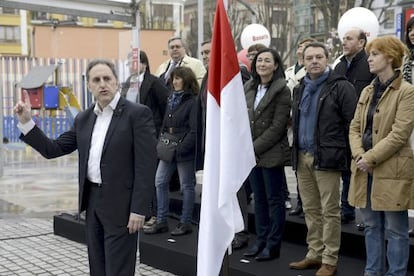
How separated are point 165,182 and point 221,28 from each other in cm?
302

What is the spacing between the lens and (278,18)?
36.0m

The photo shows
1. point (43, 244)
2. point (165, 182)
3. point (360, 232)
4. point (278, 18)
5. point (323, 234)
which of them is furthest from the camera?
point (278, 18)

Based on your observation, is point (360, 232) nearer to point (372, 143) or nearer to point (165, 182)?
point (372, 143)

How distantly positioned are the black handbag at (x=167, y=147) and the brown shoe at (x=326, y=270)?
6.78 feet

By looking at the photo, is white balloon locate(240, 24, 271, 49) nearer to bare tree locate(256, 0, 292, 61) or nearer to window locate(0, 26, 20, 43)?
bare tree locate(256, 0, 292, 61)

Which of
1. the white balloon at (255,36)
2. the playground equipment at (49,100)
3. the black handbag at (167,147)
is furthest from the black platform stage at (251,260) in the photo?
the playground equipment at (49,100)

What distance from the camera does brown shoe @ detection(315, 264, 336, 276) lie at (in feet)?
15.7

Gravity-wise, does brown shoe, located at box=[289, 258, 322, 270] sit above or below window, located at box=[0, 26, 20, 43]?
below

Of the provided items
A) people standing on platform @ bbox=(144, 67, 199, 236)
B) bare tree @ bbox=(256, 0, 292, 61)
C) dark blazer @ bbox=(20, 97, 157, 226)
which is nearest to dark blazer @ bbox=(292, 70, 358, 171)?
dark blazer @ bbox=(20, 97, 157, 226)

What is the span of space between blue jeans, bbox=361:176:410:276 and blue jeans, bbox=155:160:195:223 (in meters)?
2.25

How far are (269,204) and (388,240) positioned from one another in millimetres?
1183

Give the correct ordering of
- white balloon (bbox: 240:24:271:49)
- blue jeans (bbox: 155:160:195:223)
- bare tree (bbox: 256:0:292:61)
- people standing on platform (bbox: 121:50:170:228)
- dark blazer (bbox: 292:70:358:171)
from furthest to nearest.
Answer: bare tree (bbox: 256:0:292:61), white balloon (bbox: 240:24:271:49), people standing on platform (bbox: 121:50:170:228), blue jeans (bbox: 155:160:195:223), dark blazer (bbox: 292:70:358:171)

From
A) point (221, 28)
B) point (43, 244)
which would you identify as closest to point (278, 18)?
point (43, 244)

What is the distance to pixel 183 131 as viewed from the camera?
6223 mm
